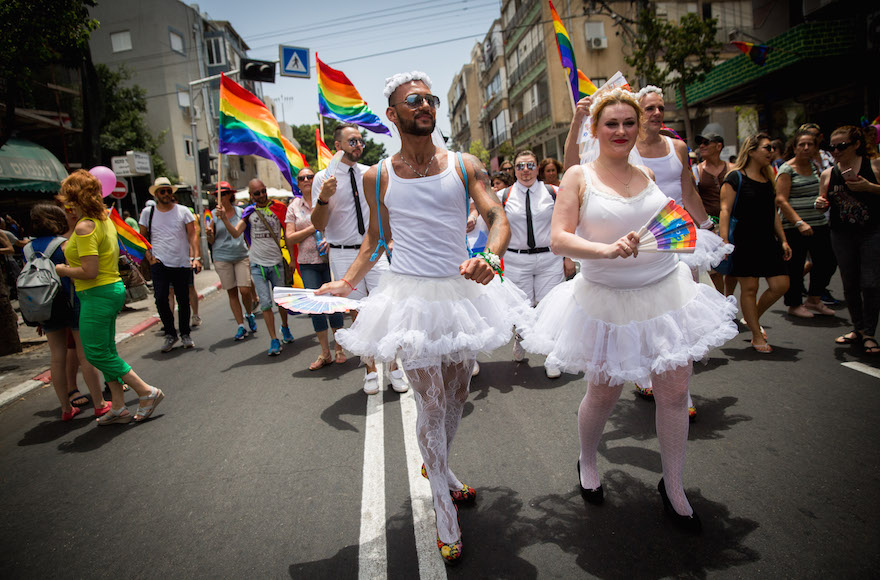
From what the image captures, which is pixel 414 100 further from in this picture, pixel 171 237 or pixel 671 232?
pixel 171 237

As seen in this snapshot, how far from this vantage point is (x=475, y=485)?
307 centimetres

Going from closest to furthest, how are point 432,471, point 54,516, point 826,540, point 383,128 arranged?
1. point 826,540
2. point 432,471
3. point 54,516
4. point 383,128

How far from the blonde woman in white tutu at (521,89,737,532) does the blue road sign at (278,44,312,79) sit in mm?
13551

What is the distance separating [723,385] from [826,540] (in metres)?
2.13

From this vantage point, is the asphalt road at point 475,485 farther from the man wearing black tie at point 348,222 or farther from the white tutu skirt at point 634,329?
the man wearing black tie at point 348,222

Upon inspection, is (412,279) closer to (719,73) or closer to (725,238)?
(725,238)

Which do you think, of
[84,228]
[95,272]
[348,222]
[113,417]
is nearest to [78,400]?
[113,417]

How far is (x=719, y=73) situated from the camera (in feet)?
57.2

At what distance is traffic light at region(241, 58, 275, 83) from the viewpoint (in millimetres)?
11898

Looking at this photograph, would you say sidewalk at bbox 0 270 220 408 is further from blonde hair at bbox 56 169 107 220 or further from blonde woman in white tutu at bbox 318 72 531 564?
→ blonde woman in white tutu at bbox 318 72 531 564

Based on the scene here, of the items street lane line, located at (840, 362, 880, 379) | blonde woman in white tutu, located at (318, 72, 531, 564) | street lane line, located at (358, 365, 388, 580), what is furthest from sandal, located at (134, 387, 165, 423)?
street lane line, located at (840, 362, 880, 379)

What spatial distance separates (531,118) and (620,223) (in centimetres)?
3707

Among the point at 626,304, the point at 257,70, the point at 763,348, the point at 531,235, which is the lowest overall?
the point at 763,348

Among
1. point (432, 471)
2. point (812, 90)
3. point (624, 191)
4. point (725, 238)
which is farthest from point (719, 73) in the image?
point (432, 471)
